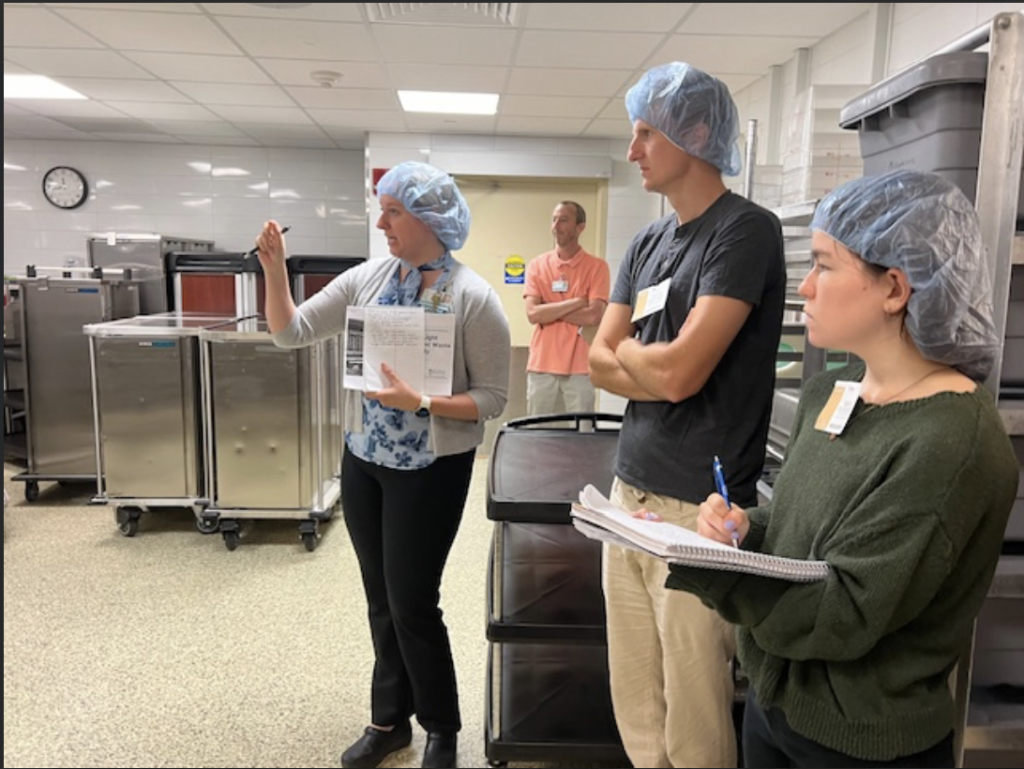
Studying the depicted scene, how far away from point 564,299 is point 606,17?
148cm

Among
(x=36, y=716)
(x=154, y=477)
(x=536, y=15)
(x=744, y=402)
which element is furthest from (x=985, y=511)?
(x=154, y=477)

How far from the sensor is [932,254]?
936mm

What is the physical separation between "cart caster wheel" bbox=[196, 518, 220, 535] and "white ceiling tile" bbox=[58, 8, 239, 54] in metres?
2.28

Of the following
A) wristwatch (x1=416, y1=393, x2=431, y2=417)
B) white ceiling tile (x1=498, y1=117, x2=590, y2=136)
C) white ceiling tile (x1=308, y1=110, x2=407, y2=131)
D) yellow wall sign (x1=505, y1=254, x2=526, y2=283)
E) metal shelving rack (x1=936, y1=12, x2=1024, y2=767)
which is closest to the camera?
metal shelving rack (x1=936, y1=12, x2=1024, y2=767)

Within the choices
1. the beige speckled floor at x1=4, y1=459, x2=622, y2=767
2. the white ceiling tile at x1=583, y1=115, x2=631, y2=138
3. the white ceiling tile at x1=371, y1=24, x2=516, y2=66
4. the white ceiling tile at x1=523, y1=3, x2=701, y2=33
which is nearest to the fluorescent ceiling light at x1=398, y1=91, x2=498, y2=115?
the white ceiling tile at x1=371, y1=24, x2=516, y2=66

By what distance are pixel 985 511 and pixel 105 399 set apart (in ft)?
12.2

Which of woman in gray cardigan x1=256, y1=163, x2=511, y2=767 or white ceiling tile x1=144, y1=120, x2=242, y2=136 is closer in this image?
woman in gray cardigan x1=256, y1=163, x2=511, y2=767

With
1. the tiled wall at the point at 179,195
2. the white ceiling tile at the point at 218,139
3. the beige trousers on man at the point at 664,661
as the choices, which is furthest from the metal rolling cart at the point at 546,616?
the white ceiling tile at the point at 218,139

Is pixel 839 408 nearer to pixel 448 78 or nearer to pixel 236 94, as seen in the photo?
pixel 448 78

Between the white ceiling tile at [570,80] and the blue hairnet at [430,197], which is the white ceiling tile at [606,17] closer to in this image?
the white ceiling tile at [570,80]

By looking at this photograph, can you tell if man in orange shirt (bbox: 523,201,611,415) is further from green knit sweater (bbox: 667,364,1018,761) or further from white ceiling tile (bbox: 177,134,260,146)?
white ceiling tile (bbox: 177,134,260,146)

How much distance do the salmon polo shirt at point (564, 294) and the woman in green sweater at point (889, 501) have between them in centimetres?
303

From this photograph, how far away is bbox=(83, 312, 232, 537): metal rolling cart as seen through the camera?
11.7 feet

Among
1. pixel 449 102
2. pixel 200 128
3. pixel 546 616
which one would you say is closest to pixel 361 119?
pixel 449 102
